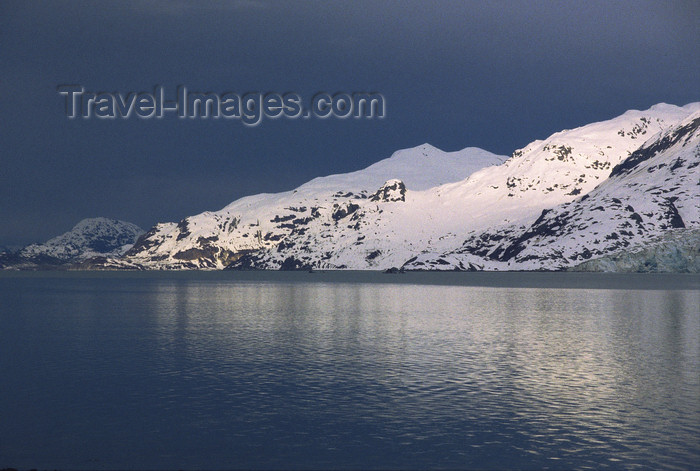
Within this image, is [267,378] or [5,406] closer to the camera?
[5,406]

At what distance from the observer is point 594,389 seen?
5250cm

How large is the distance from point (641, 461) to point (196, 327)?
264ft

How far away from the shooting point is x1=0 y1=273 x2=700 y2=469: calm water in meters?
35.8

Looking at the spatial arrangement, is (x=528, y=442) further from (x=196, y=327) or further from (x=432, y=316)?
(x=432, y=316)

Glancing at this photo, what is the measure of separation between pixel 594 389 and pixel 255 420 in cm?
2676

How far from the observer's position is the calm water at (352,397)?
3578 cm

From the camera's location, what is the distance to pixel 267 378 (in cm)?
5838

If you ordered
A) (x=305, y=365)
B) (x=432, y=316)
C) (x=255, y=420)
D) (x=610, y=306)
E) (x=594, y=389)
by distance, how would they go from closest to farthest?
(x=255, y=420) → (x=594, y=389) → (x=305, y=365) → (x=432, y=316) → (x=610, y=306)

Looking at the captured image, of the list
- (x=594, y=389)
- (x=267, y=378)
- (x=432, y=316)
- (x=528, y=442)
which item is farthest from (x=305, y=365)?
(x=432, y=316)

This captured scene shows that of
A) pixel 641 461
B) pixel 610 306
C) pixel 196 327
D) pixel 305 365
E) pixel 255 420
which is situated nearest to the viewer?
pixel 641 461

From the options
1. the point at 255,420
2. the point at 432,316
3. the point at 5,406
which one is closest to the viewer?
the point at 255,420

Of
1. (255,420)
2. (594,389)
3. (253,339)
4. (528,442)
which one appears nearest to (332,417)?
(255,420)

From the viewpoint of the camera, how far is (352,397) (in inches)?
1977

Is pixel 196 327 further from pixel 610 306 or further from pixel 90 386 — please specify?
pixel 610 306
